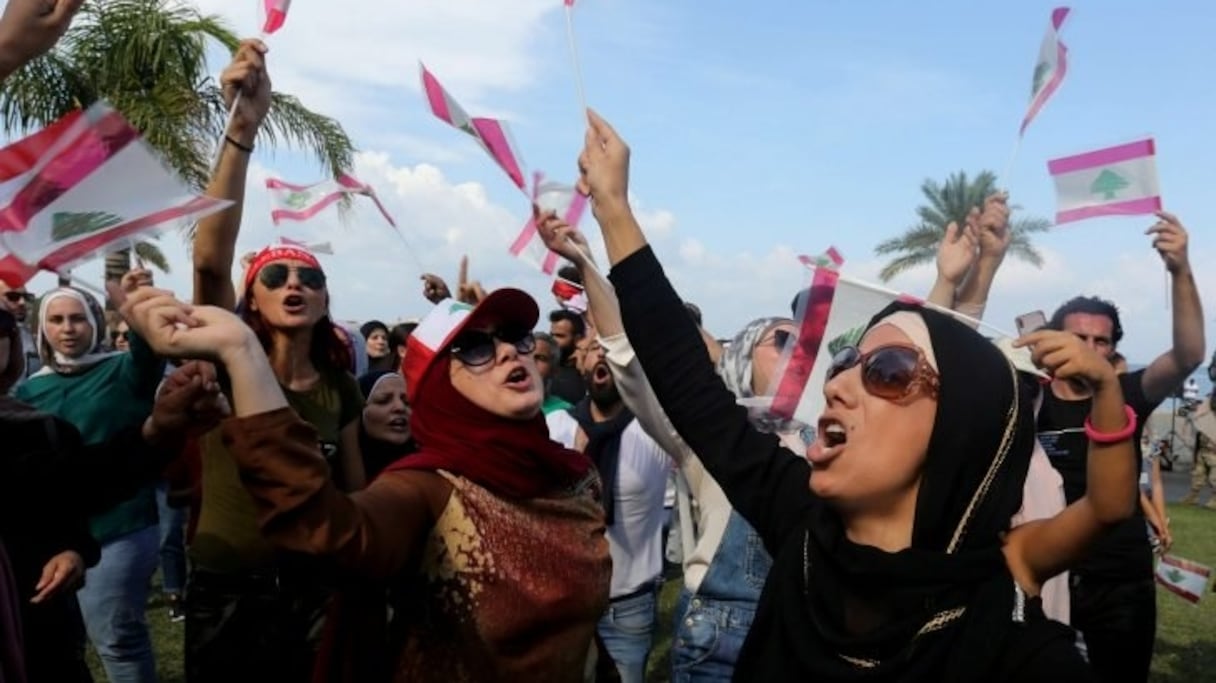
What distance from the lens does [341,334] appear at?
13.6 feet

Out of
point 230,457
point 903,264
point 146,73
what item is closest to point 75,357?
point 230,457

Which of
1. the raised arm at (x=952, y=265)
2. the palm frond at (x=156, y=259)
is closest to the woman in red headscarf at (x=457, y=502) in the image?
the raised arm at (x=952, y=265)

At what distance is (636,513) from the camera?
17.3 ft

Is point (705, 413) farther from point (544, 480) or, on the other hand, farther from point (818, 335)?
point (818, 335)

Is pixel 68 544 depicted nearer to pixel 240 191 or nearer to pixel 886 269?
pixel 240 191

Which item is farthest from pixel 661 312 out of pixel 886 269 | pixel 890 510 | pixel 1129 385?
pixel 886 269

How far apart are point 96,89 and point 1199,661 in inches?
575

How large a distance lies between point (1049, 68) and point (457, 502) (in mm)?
3303

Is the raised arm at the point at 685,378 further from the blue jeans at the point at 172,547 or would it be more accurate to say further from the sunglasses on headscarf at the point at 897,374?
the blue jeans at the point at 172,547

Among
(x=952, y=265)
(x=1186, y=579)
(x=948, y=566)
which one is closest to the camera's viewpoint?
(x=948, y=566)

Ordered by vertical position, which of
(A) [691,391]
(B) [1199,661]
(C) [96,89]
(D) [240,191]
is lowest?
(B) [1199,661]

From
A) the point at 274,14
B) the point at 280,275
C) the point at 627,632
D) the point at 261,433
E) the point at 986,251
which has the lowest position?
the point at 627,632

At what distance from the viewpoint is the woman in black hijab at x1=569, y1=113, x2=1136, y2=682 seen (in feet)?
6.47

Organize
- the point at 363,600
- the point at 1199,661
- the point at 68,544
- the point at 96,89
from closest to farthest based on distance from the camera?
the point at 363,600
the point at 68,544
the point at 1199,661
the point at 96,89
